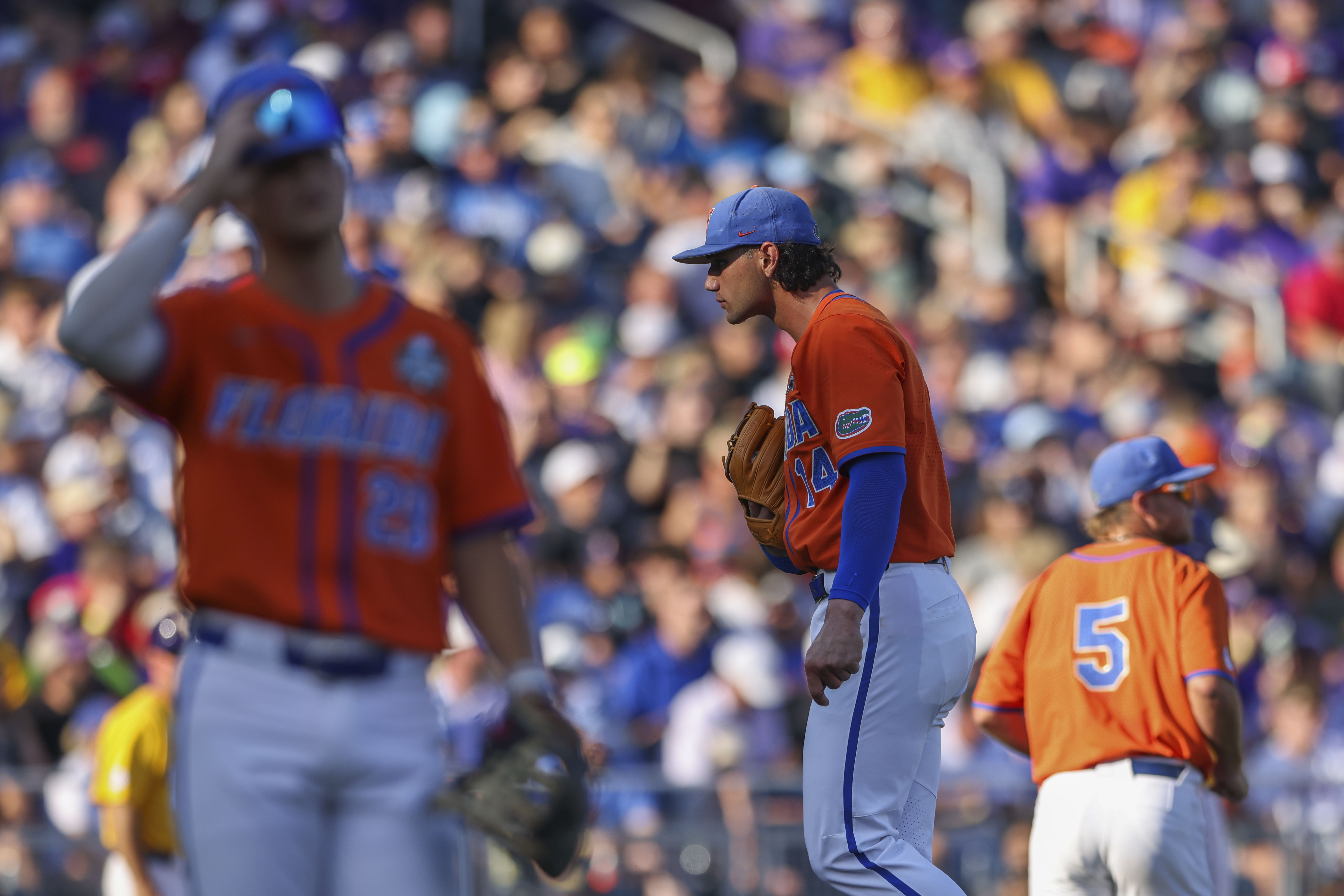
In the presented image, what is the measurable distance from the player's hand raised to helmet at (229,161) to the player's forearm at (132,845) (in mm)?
4851

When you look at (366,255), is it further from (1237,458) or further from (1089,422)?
(1237,458)

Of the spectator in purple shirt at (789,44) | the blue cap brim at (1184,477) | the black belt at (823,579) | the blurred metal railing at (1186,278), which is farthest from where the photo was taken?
the spectator in purple shirt at (789,44)

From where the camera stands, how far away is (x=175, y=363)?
3.07 meters

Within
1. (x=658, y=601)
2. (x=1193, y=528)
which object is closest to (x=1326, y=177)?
(x=658, y=601)

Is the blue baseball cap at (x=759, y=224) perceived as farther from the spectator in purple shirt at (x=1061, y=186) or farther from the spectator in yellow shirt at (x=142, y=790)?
the spectator in purple shirt at (x=1061, y=186)

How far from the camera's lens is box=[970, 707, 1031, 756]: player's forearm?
5668mm

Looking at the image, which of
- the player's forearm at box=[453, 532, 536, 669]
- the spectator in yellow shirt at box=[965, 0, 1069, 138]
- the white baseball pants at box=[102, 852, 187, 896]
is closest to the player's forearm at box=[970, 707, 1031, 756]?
the player's forearm at box=[453, 532, 536, 669]

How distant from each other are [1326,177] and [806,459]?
11.0m

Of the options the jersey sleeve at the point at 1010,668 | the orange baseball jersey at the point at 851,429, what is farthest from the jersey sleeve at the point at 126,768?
the orange baseball jersey at the point at 851,429

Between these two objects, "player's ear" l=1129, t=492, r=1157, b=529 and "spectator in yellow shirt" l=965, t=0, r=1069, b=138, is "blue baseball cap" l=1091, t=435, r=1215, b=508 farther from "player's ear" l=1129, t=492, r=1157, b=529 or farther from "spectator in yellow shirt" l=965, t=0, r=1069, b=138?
"spectator in yellow shirt" l=965, t=0, r=1069, b=138

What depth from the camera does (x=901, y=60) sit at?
14.4 m

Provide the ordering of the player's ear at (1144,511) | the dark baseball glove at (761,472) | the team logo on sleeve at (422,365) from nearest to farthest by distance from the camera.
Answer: the team logo on sleeve at (422,365), the dark baseball glove at (761,472), the player's ear at (1144,511)

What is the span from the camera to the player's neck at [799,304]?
4.77 meters

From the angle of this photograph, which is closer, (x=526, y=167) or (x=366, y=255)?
(x=366, y=255)
